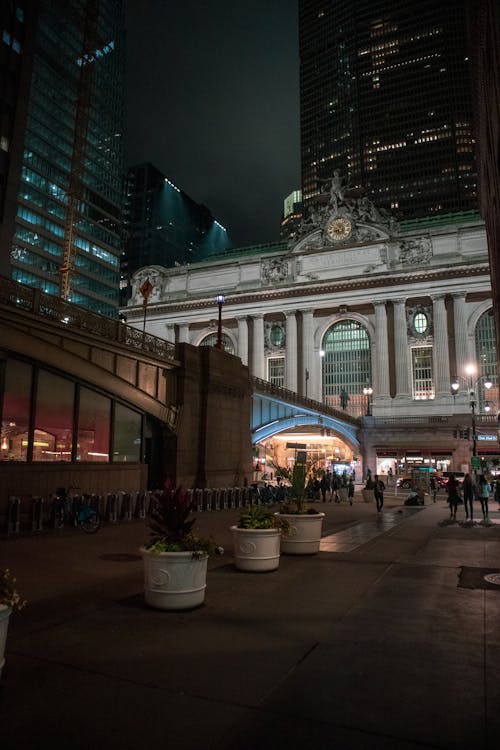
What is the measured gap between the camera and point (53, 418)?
1983 centimetres

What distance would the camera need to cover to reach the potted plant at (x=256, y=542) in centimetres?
1026

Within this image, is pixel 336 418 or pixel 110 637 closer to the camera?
pixel 110 637

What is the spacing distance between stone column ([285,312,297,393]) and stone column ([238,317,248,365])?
6561 millimetres

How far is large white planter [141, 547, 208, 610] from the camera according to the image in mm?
7488

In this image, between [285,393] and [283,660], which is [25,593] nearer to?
[283,660]

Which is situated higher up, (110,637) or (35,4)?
(35,4)

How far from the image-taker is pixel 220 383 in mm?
28047

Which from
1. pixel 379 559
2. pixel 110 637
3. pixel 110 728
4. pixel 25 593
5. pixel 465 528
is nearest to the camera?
pixel 110 728

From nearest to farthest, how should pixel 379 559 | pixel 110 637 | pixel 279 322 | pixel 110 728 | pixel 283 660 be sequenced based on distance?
pixel 110 728 → pixel 283 660 → pixel 110 637 → pixel 379 559 → pixel 279 322

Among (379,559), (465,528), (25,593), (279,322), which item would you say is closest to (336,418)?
(279,322)

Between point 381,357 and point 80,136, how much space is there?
74.6m

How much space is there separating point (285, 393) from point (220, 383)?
49.6 feet

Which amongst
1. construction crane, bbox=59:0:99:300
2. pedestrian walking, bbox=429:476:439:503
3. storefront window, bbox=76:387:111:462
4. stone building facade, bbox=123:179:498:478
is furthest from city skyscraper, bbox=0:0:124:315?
pedestrian walking, bbox=429:476:439:503

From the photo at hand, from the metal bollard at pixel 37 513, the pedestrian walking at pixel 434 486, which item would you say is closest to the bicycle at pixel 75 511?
the metal bollard at pixel 37 513
